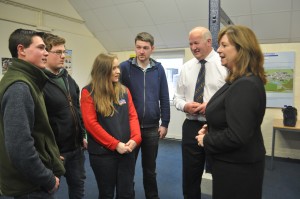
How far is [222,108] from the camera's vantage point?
1.17 meters

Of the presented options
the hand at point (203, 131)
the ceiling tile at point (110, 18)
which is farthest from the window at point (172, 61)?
the hand at point (203, 131)

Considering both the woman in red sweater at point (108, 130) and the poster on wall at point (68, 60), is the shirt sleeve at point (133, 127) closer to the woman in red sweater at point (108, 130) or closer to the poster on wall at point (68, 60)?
the woman in red sweater at point (108, 130)

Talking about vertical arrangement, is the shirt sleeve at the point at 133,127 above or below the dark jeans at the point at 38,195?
above

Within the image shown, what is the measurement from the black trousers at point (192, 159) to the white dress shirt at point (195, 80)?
0.25ft

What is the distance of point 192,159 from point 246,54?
96 cm

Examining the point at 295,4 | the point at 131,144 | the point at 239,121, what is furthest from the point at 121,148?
the point at 295,4

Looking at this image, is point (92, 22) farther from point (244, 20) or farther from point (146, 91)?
point (146, 91)

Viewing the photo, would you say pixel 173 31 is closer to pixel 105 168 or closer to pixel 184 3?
pixel 184 3

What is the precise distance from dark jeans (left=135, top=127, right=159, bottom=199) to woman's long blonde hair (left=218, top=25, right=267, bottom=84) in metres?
1.04

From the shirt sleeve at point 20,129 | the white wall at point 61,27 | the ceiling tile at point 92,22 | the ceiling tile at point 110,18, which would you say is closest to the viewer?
the shirt sleeve at point 20,129

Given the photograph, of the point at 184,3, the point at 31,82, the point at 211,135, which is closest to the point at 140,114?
the point at 211,135

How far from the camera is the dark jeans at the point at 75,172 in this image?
170 centimetres

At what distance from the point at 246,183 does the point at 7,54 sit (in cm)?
324

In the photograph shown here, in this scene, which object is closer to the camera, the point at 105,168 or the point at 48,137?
the point at 48,137
